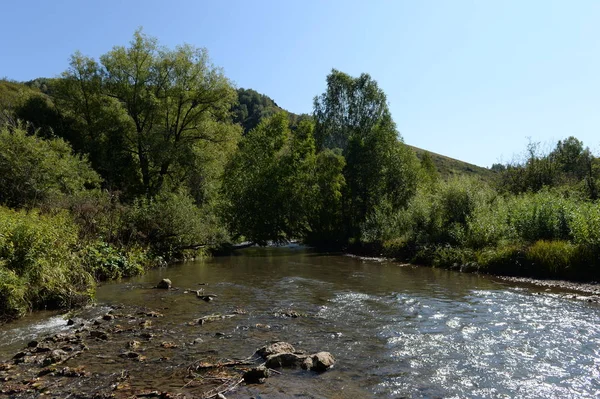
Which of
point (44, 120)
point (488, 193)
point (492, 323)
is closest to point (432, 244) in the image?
point (488, 193)

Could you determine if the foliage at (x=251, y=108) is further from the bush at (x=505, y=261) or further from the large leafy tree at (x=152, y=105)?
the bush at (x=505, y=261)

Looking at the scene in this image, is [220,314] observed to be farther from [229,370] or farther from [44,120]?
[44,120]

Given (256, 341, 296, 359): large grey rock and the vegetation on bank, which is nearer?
(256, 341, 296, 359): large grey rock

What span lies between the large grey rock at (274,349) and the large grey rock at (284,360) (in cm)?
30

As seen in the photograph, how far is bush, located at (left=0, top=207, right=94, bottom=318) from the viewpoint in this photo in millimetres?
12375

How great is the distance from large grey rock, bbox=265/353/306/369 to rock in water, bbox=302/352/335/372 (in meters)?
0.18

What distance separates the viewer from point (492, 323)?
12539 mm

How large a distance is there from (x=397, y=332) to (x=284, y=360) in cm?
406

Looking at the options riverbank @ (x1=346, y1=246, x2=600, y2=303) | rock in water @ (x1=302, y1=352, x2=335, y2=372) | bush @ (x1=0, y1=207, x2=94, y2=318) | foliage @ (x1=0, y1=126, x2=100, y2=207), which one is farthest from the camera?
foliage @ (x1=0, y1=126, x2=100, y2=207)

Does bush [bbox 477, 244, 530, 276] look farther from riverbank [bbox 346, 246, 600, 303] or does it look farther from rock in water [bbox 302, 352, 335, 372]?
rock in water [bbox 302, 352, 335, 372]

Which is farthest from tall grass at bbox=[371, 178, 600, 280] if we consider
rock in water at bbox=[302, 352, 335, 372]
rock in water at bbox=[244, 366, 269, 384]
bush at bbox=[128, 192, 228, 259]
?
rock in water at bbox=[244, 366, 269, 384]

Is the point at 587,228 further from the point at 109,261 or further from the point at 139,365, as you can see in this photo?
the point at 109,261

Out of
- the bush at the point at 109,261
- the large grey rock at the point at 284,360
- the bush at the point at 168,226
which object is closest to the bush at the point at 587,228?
the large grey rock at the point at 284,360

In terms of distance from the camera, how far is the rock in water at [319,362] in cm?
888
